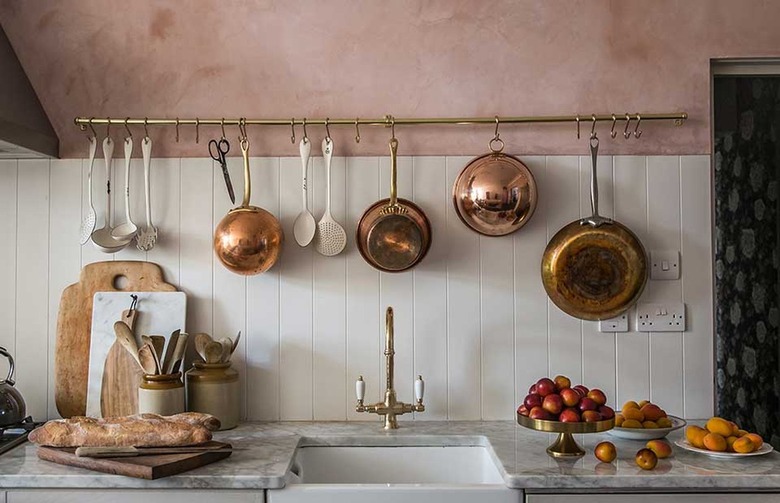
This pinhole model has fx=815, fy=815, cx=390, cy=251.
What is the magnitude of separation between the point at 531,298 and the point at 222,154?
96 cm

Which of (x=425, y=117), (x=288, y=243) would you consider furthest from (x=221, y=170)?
(x=425, y=117)

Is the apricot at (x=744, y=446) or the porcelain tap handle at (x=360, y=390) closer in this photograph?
the apricot at (x=744, y=446)

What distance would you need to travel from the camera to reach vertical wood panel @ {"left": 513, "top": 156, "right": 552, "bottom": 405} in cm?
231

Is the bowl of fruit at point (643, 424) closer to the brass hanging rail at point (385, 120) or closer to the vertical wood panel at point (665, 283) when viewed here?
the vertical wood panel at point (665, 283)

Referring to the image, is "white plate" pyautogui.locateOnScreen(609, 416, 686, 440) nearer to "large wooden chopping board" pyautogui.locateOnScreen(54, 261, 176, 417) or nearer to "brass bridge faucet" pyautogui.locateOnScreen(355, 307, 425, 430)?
"brass bridge faucet" pyautogui.locateOnScreen(355, 307, 425, 430)

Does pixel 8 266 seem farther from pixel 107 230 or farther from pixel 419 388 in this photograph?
pixel 419 388

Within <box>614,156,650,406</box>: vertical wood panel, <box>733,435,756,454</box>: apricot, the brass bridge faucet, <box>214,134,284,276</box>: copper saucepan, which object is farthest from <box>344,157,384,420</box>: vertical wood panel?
<box>733,435,756,454</box>: apricot

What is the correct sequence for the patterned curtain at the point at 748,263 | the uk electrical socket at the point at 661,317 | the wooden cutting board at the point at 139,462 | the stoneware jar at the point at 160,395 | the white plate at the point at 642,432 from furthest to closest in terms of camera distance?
the patterned curtain at the point at 748,263 < the uk electrical socket at the point at 661,317 < the stoneware jar at the point at 160,395 < the white plate at the point at 642,432 < the wooden cutting board at the point at 139,462

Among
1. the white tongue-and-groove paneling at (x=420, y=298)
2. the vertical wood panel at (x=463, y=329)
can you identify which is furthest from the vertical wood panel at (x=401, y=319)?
the vertical wood panel at (x=463, y=329)

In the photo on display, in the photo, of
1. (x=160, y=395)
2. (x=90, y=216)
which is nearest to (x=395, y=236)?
(x=160, y=395)

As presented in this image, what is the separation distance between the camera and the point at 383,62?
7.63 ft

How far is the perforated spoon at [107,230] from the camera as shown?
2.26 meters

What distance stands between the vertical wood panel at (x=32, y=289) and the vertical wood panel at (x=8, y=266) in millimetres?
13

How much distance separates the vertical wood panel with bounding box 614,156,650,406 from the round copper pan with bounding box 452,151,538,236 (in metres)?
0.27
